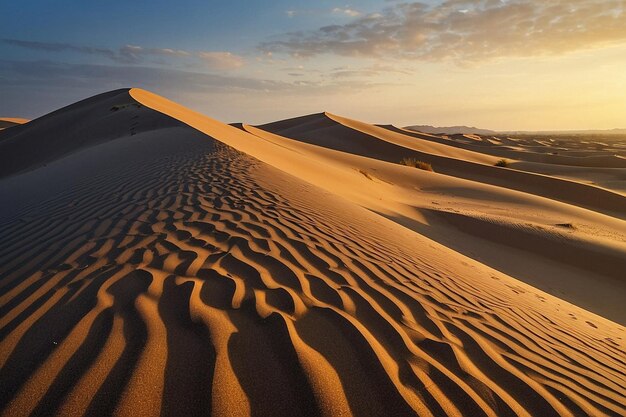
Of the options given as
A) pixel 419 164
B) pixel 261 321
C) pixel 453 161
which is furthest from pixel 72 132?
pixel 261 321

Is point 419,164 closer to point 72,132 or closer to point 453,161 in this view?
point 453,161

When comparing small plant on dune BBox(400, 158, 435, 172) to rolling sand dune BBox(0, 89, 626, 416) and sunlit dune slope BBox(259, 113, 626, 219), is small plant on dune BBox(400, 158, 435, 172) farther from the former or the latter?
rolling sand dune BBox(0, 89, 626, 416)

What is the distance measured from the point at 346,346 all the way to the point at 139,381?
114 cm

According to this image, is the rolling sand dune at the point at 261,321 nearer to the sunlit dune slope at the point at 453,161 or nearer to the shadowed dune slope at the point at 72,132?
the shadowed dune slope at the point at 72,132

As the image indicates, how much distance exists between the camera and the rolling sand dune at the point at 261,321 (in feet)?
6.61

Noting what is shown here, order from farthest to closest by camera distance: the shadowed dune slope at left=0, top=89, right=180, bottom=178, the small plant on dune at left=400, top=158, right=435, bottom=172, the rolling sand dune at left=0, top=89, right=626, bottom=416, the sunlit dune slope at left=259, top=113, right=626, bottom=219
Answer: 1. the small plant on dune at left=400, top=158, right=435, bottom=172
2. the shadowed dune slope at left=0, top=89, right=180, bottom=178
3. the sunlit dune slope at left=259, top=113, right=626, bottom=219
4. the rolling sand dune at left=0, top=89, right=626, bottom=416

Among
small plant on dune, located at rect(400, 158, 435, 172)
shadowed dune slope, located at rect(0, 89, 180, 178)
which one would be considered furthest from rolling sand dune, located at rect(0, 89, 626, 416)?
small plant on dune, located at rect(400, 158, 435, 172)

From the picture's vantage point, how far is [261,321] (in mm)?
2602

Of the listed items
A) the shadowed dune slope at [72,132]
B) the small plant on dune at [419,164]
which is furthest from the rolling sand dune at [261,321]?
the small plant on dune at [419,164]

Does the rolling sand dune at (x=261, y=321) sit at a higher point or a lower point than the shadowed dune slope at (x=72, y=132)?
higher

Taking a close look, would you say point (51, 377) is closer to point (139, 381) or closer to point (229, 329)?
point (139, 381)

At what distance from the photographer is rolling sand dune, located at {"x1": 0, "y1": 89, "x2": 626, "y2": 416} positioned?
6.61ft

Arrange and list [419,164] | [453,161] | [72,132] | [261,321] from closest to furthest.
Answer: [261,321] < [72,132] < [419,164] < [453,161]

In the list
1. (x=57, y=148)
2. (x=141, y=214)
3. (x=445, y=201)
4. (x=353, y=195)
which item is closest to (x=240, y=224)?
(x=141, y=214)
